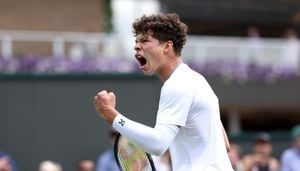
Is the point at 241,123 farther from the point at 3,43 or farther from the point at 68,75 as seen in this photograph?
the point at 68,75

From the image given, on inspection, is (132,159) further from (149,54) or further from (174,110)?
(149,54)

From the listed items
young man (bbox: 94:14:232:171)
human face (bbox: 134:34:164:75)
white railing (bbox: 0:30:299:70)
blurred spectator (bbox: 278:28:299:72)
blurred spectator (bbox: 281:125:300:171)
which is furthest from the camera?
blurred spectator (bbox: 278:28:299:72)

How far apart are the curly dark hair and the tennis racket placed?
63 centimetres

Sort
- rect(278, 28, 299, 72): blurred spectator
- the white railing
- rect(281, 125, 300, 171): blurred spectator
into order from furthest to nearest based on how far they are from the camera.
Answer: rect(278, 28, 299, 72): blurred spectator, the white railing, rect(281, 125, 300, 171): blurred spectator

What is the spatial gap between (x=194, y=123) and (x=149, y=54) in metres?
0.47

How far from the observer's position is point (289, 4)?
29531 mm

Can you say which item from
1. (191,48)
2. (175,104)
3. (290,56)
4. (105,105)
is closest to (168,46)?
(175,104)

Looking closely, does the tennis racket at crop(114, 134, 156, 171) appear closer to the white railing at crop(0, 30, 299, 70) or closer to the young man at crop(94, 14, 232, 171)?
the young man at crop(94, 14, 232, 171)

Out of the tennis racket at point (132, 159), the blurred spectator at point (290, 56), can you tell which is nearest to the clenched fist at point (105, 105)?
the tennis racket at point (132, 159)

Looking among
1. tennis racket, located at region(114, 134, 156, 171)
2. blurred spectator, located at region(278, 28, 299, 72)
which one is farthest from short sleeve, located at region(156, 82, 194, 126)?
blurred spectator, located at region(278, 28, 299, 72)

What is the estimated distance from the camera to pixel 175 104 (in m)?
5.18

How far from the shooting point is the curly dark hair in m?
5.36

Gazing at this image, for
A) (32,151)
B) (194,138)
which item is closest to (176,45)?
(194,138)

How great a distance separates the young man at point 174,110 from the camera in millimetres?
5133
